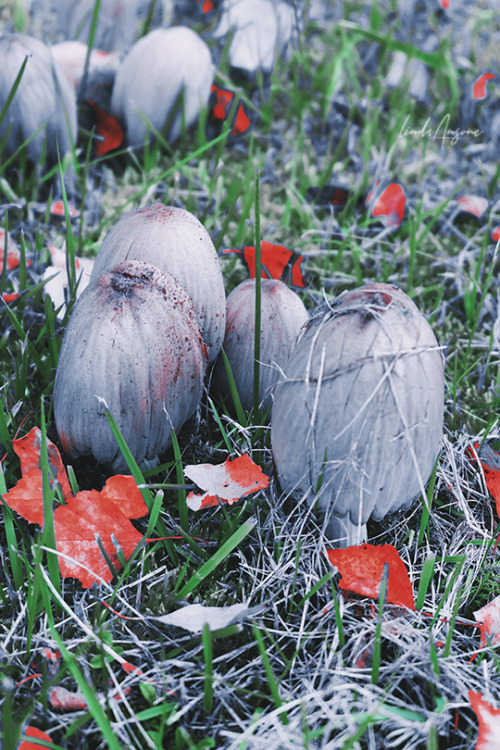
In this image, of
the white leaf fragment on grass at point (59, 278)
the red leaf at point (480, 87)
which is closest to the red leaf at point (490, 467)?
the white leaf fragment on grass at point (59, 278)

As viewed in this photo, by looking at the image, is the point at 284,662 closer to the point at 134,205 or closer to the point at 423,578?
the point at 423,578

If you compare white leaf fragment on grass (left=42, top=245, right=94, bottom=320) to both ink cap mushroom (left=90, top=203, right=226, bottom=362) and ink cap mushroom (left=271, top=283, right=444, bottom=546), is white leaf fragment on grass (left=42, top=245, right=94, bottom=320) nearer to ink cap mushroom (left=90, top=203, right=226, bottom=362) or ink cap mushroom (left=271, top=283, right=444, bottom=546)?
ink cap mushroom (left=90, top=203, right=226, bottom=362)

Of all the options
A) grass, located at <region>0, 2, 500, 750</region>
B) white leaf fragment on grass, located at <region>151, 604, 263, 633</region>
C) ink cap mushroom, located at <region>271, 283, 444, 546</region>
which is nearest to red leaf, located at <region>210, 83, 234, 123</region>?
grass, located at <region>0, 2, 500, 750</region>

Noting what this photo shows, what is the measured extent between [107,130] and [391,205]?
963 millimetres

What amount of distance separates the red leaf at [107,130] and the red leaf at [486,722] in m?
1.92

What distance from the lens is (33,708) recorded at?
0.86 m

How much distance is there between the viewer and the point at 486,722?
0.87 metres

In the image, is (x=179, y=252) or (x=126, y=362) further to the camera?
(x=179, y=252)

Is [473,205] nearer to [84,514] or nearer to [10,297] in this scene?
[10,297]

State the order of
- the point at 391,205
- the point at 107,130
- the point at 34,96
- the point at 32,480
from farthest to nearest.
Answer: the point at 107,130 → the point at 391,205 → the point at 34,96 → the point at 32,480

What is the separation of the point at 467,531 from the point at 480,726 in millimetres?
356

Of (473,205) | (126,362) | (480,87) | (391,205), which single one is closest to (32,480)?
(126,362)

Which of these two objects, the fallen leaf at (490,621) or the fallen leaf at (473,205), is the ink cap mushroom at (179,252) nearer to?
the fallen leaf at (490,621)

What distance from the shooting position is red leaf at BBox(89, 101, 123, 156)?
7.23 feet
